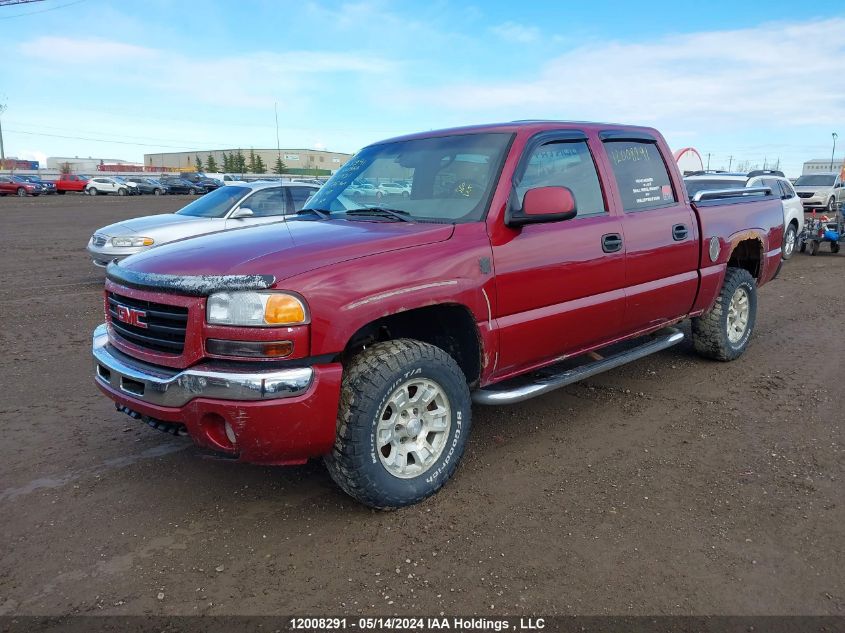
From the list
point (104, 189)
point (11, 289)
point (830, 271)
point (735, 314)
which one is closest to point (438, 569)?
point (735, 314)

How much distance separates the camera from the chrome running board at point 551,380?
3.67 metres

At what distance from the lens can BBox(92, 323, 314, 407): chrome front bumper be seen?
2.79 metres

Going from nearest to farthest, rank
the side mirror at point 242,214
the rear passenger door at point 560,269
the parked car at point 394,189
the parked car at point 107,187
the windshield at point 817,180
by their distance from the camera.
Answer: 1. the rear passenger door at point 560,269
2. the parked car at point 394,189
3. the side mirror at point 242,214
4. the windshield at point 817,180
5. the parked car at point 107,187

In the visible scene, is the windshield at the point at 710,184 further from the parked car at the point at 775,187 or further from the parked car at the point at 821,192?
the parked car at the point at 821,192

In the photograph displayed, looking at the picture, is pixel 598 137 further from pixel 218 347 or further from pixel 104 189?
pixel 104 189

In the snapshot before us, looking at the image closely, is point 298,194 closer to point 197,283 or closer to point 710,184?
point 197,283

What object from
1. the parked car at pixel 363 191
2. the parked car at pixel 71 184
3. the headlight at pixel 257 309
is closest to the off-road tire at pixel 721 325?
the parked car at pixel 363 191

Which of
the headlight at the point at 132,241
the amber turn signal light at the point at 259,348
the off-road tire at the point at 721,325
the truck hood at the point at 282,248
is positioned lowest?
the off-road tire at the point at 721,325

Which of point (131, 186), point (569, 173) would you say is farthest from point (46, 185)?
point (569, 173)

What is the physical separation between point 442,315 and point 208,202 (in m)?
7.70

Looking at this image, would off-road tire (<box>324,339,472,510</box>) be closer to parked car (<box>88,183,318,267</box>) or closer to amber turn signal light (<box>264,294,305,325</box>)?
amber turn signal light (<box>264,294,305,325</box>)

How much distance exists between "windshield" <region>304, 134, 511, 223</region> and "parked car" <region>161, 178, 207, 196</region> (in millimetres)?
51234

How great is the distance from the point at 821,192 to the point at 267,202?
17688 mm

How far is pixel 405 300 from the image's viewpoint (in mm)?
3152
